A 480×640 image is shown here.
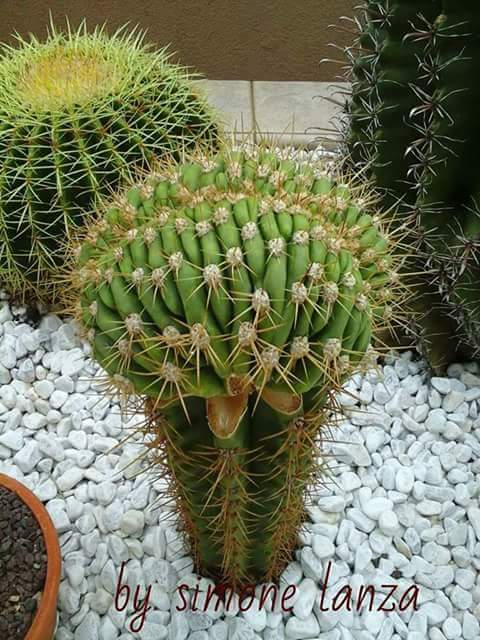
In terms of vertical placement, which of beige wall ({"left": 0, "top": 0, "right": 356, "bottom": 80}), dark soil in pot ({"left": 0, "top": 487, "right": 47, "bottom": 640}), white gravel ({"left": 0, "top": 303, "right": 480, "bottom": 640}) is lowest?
white gravel ({"left": 0, "top": 303, "right": 480, "bottom": 640})

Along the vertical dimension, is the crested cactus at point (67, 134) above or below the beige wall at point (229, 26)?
above

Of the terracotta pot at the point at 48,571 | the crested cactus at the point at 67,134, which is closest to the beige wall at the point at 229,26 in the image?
the crested cactus at the point at 67,134

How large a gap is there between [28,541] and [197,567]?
1.01ft

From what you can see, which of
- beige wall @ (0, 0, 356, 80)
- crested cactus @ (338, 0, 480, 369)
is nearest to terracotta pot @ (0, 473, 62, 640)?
crested cactus @ (338, 0, 480, 369)

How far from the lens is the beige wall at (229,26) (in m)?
3.25

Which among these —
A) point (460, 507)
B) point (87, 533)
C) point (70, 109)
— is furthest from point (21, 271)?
point (460, 507)

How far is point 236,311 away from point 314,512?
77cm

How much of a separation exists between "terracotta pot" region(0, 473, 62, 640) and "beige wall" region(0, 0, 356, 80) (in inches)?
96.7

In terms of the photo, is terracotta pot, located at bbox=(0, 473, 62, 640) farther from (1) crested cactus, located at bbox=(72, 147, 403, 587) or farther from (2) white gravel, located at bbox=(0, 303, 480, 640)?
(1) crested cactus, located at bbox=(72, 147, 403, 587)

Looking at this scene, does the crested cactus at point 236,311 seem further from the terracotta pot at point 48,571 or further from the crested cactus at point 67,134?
the crested cactus at point 67,134

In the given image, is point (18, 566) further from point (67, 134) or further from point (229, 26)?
point (229, 26)

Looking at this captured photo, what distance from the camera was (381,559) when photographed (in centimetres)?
148

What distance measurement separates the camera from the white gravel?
1.36 m

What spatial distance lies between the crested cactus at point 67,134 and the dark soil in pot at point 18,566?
611mm
